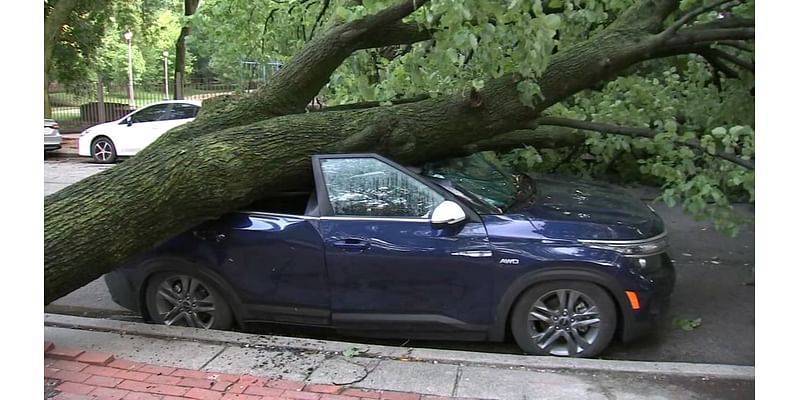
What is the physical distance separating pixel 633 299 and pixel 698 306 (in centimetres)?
160

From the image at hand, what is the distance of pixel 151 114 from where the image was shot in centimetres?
1717

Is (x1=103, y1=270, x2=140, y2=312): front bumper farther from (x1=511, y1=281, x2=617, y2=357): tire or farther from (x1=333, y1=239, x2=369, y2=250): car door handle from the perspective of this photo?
(x1=511, y1=281, x2=617, y2=357): tire

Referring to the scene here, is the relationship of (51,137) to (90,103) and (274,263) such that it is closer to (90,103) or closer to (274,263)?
(90,103)

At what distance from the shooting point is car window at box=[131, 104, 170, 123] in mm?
17031

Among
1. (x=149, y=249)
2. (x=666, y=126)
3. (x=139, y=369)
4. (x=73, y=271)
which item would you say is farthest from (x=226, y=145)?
(x=666, y=126)

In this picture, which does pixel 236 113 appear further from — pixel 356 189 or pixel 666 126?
pixel 666 126

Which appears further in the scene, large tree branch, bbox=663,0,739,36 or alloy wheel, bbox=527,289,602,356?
large tree branch, bbox=663,0,739,36

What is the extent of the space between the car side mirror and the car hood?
0.46 meters

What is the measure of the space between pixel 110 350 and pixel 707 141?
13.7 ft

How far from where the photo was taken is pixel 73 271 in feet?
14.7

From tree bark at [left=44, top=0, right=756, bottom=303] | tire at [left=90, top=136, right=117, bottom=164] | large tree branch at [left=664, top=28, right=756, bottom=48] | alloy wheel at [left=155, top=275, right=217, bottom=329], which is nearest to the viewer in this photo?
tree bark at [left=44, top=0, right=756, bottom=303]

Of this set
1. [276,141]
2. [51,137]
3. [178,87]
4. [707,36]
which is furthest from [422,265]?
[178,87]

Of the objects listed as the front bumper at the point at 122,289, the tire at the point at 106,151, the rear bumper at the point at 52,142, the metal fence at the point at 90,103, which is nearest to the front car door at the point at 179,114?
the tire at the point at 106,151

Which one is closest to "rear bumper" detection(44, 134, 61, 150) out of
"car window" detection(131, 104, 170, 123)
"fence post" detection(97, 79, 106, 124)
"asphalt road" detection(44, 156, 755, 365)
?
"car window" detection(131, 104, 170, 123)
